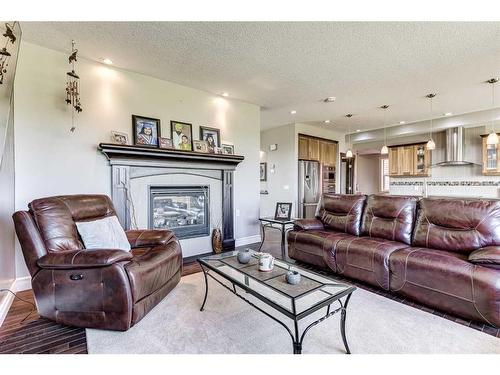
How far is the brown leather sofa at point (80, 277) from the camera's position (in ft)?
6.31

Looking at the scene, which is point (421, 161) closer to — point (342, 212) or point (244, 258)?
point (342, 212)

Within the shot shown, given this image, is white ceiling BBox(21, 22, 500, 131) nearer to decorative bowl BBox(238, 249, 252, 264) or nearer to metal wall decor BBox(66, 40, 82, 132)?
metal wall decor BBox(66, 40, 82, 132)

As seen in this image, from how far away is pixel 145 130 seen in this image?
3639 mm

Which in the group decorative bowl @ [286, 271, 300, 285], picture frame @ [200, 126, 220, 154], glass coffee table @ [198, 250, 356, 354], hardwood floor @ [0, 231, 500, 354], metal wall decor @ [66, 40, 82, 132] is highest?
metal wall decor @ [66, 40, 82, 132]

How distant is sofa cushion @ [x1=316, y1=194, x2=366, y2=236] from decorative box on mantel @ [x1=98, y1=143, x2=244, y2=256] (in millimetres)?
1606

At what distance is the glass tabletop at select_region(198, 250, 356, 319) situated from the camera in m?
1.54

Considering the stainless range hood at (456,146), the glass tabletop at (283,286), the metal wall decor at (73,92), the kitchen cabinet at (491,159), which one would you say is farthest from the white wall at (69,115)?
the kitchen cabinet at (491,159)

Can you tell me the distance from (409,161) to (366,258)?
5435mm

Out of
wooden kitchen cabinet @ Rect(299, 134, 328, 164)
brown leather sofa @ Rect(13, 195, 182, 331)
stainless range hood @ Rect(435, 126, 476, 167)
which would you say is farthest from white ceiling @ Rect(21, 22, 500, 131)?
wooden kitchen cabinet @ Rect(299, 134, 328, 164)

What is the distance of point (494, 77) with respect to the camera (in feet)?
12.3
